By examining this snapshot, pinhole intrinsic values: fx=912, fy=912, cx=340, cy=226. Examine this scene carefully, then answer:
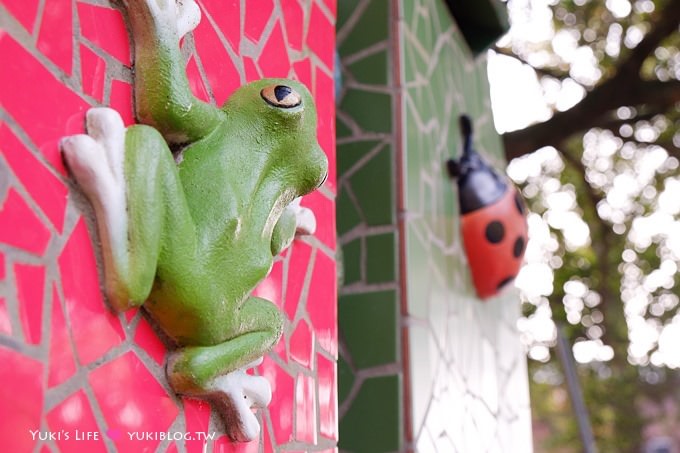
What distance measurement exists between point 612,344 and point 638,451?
1.23 meters

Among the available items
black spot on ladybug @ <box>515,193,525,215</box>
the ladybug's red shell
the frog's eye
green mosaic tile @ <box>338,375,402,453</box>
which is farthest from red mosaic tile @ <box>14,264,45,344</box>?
black spot on ladybug @ <box>515,193,525,215</box>

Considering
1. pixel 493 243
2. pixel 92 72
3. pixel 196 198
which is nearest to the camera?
pixel 92 72

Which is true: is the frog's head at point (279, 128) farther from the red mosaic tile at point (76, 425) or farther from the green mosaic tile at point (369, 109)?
the green mosaic tile at point (369, 109)

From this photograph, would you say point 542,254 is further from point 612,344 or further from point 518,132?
point 518,132

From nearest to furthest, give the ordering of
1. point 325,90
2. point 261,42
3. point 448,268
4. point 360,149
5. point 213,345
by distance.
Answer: point 213,345 < point 261,42 < point 325,90 < point 360,149 < point 448,268

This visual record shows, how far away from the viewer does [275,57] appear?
76.8 inches

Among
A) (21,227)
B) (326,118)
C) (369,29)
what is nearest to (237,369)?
(21,227)

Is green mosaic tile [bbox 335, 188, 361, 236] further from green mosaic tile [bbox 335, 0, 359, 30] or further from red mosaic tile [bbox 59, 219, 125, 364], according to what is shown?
red mosaic tile [bbox 59, 219, 125, 364]

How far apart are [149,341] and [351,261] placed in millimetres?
1597

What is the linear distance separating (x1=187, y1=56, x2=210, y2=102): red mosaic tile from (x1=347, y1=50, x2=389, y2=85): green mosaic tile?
1506mm

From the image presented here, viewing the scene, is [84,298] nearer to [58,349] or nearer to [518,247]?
[58,349]

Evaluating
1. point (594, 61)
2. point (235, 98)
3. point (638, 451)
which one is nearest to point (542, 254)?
point (594, 61)

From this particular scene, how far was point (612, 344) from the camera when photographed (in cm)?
793

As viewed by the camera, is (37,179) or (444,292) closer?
(37,179)
